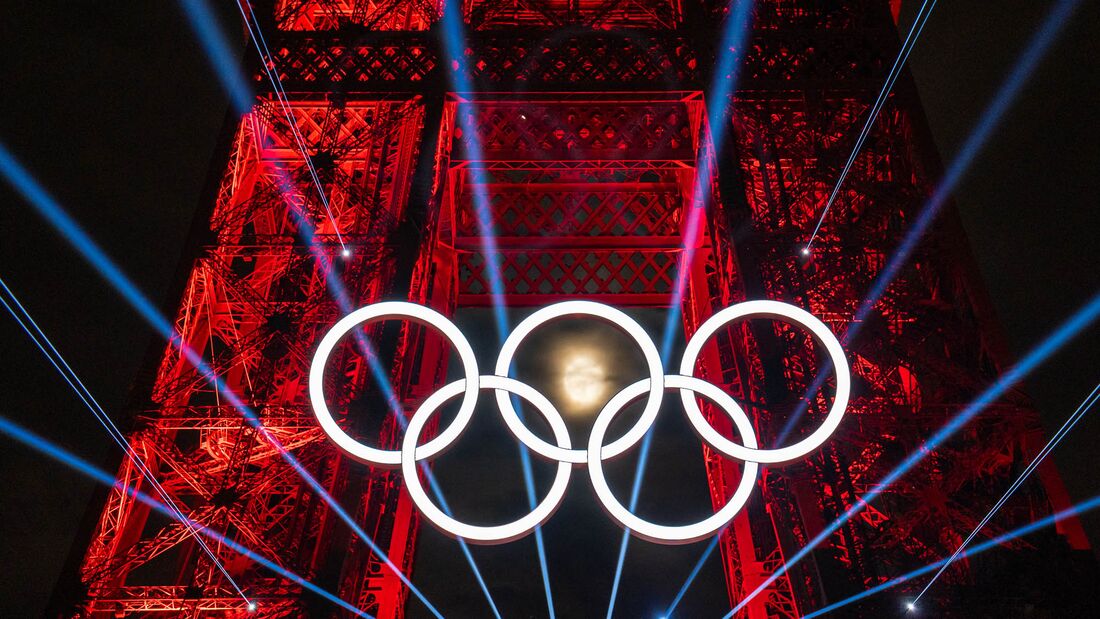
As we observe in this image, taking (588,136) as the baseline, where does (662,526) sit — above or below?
below

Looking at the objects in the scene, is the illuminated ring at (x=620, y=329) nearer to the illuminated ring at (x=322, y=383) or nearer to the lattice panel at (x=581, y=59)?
the illuminated ring at (x=322, y=383)

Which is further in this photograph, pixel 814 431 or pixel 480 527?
pixel 814 431

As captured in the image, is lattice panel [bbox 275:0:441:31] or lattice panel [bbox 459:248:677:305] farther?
lattice panel [bbox 459:248:677:305]

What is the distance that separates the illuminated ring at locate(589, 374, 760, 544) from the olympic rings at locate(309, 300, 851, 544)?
0.04ft

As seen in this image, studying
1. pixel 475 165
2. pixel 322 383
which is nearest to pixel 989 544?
pixel 322 383

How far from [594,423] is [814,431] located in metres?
3.05

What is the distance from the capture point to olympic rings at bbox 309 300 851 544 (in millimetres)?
9570

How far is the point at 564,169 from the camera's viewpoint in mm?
17391

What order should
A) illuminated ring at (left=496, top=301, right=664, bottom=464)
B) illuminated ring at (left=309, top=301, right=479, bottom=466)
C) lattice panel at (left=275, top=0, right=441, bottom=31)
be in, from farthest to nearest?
lattice panel at (left=275, top=0, right=441, bottom=31)
illuminated ring at (left=496, top=301, right=664, bottom=464)
illuminated ring at (left=309, top=301, right=479, bottom=466)

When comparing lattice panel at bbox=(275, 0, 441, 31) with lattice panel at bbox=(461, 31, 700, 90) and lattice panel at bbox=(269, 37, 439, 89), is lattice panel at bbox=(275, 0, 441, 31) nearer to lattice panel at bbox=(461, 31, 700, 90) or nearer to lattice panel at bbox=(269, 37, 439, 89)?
lattice panel at bbox=(269, 37, 439, 89)

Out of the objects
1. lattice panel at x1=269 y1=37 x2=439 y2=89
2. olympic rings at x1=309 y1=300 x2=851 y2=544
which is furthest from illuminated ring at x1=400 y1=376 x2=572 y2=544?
lattice panel at x1=269 y1=37 x2=439 y2=89

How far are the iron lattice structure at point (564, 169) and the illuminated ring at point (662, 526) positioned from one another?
0.99 metres

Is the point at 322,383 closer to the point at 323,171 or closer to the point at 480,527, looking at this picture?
the point at 480,527

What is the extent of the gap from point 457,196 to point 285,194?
726 centimetres
